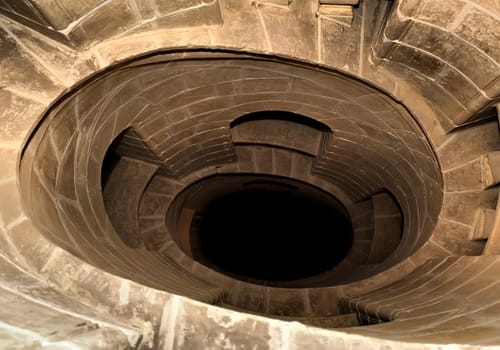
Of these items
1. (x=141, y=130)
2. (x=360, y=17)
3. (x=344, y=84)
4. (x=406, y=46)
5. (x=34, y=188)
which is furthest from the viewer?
(x=141, y=130)

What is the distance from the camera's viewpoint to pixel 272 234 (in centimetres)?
944

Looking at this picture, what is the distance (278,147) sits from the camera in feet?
22.2

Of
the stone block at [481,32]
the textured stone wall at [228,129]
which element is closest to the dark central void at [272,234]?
the textured stone wall at [228,129]

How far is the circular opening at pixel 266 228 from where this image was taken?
24.3ft

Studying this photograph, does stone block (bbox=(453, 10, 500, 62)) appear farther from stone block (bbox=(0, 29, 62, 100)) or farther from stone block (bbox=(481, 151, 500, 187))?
stone block (bbox=(0, 29, 62, 100))

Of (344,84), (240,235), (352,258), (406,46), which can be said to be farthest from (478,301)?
(240,235)

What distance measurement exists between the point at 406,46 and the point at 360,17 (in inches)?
21.9

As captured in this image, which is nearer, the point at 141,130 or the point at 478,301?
the point at 478,301

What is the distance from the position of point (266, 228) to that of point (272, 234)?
0.82 ft

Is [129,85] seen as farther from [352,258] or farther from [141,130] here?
[352,258]

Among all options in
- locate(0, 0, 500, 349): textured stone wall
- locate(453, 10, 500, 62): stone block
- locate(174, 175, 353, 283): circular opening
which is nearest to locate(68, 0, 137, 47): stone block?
locate(0, 0, 500, 349): textured stone wall

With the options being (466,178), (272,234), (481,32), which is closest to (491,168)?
(466,178)

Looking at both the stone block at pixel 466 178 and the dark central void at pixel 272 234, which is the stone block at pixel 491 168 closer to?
the stone block at pixel 466 178

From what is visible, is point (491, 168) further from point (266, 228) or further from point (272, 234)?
point (272, 234)
